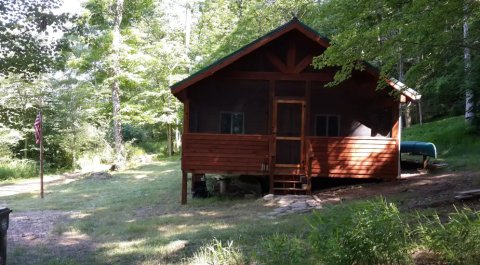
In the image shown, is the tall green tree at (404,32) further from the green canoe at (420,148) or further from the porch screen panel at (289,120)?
the green canoe at (420,148)

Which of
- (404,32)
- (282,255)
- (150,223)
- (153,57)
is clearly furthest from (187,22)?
(282,255)

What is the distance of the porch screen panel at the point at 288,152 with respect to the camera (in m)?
10.9

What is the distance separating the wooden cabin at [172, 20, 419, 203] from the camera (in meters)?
10.5

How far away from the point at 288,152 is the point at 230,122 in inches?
80.4

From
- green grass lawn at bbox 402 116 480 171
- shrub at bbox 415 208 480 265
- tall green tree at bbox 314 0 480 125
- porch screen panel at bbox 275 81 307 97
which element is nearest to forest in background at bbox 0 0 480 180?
tall green tree at bbox 314 0 480 125

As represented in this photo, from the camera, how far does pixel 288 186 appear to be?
36.2ft

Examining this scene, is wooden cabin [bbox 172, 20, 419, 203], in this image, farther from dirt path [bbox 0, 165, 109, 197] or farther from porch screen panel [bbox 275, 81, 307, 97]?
dirt path [bbox 0, 165, 109, 197]

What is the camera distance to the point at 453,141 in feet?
56.7

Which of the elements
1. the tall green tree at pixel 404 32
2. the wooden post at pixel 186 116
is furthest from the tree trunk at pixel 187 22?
the tall green tree at pixel 404 32

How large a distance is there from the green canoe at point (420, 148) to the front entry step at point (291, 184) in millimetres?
4989

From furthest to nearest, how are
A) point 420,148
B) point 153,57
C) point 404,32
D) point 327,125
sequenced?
point 153,57 < point 420,148 < point 327,125 < point 404,32

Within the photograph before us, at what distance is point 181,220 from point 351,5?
20.1 ft

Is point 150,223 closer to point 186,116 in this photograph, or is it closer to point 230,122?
point 186,116

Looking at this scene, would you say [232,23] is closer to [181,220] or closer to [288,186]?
[288,186]
